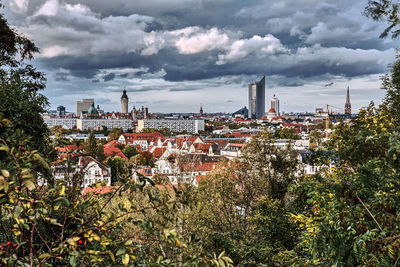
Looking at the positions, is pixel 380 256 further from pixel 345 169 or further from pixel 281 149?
pixel 281 149

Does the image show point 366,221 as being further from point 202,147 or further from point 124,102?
point 124,102

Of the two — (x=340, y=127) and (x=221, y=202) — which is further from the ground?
(x=340, y=127)

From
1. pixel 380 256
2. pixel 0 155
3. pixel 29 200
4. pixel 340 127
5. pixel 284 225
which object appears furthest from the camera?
pixel 284 225

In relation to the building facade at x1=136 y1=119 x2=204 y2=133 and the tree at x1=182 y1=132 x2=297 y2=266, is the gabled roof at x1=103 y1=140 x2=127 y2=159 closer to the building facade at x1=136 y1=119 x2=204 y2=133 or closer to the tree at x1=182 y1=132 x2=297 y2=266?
the tree at x1=182 y1=132 x2=297 y2=266

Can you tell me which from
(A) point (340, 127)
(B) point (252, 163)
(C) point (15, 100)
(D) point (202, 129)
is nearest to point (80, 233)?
(C) point (15, 100)

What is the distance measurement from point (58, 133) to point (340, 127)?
6.62m

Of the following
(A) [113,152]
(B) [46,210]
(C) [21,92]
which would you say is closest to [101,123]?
(A) [113,152]

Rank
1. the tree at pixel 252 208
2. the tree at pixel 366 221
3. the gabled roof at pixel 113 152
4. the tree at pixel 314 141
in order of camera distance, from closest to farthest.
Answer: the tree at pixel 366 221 < the tree at pixel 252 208 < the tree at pixel 314 141 < the gabled roof at pixel 113 152

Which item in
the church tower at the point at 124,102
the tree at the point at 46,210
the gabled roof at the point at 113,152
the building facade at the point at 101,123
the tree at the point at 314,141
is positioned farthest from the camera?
the church tower at the point at 124,102

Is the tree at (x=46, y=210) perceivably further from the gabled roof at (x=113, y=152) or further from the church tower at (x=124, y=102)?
the church tower at (x=124, y=102)

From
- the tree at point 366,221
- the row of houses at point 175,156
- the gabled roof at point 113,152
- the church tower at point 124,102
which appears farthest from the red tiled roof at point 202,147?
the church tower at point 124,102

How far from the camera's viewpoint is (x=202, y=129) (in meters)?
153

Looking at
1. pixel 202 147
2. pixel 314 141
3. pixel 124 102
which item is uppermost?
pixel 124 102

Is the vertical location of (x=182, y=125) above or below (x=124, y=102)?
below
